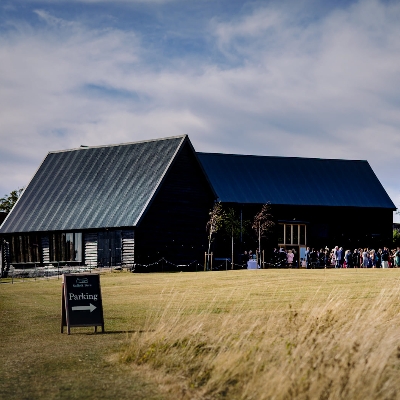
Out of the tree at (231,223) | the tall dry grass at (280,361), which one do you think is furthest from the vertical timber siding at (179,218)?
the tall dry grass at (280,361)

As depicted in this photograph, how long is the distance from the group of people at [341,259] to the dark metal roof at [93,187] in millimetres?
11280

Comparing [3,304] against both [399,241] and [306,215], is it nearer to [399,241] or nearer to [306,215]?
[306,215]

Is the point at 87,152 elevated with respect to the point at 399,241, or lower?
elevated

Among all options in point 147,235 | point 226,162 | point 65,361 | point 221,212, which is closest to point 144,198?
point 147,235

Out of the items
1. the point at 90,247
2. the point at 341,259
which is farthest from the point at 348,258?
the point at 90,247

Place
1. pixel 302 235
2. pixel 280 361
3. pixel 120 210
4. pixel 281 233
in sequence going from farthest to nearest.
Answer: pixel 302 235, pixel 281 233, pixel 120 210, pixel 280 361

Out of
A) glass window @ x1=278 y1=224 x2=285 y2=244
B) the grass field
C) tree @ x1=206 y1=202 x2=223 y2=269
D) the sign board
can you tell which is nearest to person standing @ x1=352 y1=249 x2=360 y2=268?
glass window @ x1=278 y1=224 x2=285 y2=244

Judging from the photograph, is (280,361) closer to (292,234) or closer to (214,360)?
(214,360)

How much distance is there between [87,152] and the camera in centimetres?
6000

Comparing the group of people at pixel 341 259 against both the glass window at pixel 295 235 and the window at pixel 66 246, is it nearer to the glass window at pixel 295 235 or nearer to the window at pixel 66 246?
the glass window at pixel 295 235

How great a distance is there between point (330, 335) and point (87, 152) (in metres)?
49.5

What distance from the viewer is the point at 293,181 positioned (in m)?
67.8

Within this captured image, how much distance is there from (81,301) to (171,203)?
35.9 m

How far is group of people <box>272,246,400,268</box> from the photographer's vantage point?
54750 mm
